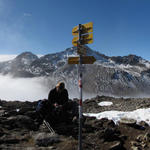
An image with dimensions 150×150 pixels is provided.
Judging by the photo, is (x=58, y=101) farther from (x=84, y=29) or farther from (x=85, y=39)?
(x=84, y=29)

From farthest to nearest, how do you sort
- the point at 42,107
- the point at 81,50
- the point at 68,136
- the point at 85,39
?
the point at 42,107, the point at 68,136, the point at 85,39, the point at 81,50

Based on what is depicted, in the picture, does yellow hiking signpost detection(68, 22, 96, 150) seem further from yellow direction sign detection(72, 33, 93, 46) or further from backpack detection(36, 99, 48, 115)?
backpack detection(36, 99, 48, 115)

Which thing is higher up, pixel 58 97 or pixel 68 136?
pixel 58 97

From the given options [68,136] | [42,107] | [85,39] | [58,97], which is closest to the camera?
[85,39]

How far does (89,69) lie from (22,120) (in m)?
182

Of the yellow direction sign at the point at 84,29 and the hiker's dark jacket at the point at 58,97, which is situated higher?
the yellow direction sign at the point at 84,29

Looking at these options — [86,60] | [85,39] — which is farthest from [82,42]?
[86,60]

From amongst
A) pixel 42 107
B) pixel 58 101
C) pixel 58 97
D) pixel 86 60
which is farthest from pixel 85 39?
pixel 42 107

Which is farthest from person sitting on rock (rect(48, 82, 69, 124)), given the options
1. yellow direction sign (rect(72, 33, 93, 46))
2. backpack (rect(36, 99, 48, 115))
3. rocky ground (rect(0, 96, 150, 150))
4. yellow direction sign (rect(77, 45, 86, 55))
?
yellow direction sign (rect(77, 45, 86, 55))

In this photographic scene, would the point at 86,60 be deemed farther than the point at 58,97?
No

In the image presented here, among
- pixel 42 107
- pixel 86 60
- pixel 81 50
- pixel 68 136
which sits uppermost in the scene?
pixel 81 50

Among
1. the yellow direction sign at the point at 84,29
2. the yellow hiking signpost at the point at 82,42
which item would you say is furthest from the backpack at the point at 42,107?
the yellow direction sign at the point at 84,29

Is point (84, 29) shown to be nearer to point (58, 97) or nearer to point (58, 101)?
point (58, 97)

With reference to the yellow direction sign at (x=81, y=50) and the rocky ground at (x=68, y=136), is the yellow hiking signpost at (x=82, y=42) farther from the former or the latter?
the rocky ground at (x=68, y=136)
